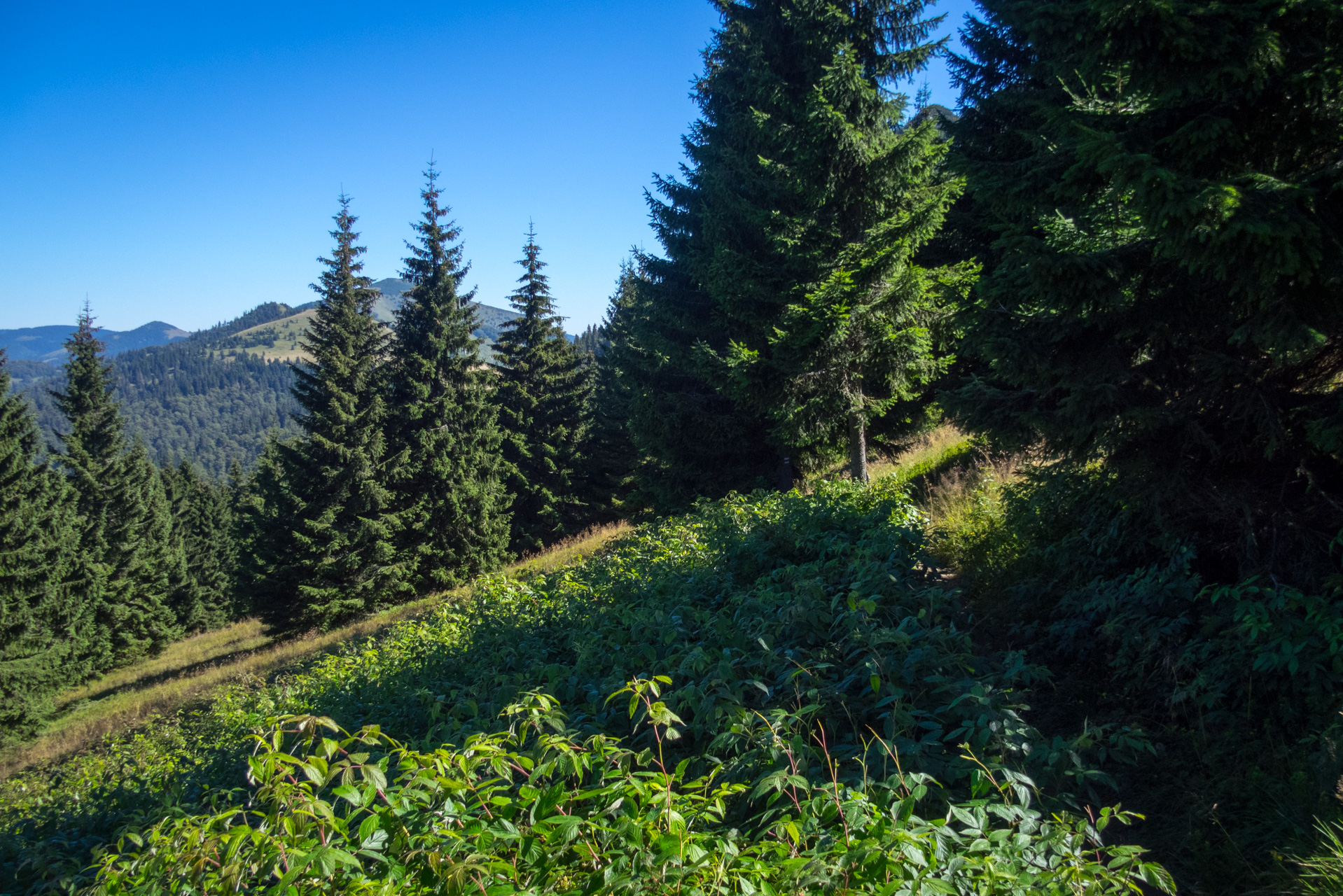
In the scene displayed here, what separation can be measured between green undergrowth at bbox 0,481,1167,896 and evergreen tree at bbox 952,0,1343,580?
60.4 inches

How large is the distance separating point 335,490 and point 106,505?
15.1m

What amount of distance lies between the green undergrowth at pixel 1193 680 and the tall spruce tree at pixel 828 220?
4.96 m

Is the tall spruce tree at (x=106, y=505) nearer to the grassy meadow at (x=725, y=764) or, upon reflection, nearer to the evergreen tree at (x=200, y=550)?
the evergreen tree at (x=200, y=550)

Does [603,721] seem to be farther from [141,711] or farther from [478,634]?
[141,711]

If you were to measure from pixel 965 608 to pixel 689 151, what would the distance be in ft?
37.9

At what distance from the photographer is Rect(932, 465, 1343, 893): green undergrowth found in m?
2.65

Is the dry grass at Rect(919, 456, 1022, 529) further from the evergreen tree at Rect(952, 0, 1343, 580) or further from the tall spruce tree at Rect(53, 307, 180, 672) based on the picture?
the tall spruce tree at Rect(53, 307, 180, 672)

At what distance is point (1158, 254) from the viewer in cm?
372

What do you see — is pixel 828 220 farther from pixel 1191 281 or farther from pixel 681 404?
pixel 1191 281

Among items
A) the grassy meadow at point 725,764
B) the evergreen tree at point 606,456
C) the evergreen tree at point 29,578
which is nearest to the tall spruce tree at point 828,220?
the grassy meadow at point 725,764

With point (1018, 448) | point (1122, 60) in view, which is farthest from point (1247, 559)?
point (1122, 60)

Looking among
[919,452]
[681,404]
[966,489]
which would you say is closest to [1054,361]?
[966,489]

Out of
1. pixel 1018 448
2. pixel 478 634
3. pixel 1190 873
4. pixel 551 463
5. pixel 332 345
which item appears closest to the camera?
pixel 1190 873

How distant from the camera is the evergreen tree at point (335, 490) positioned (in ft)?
69.2
